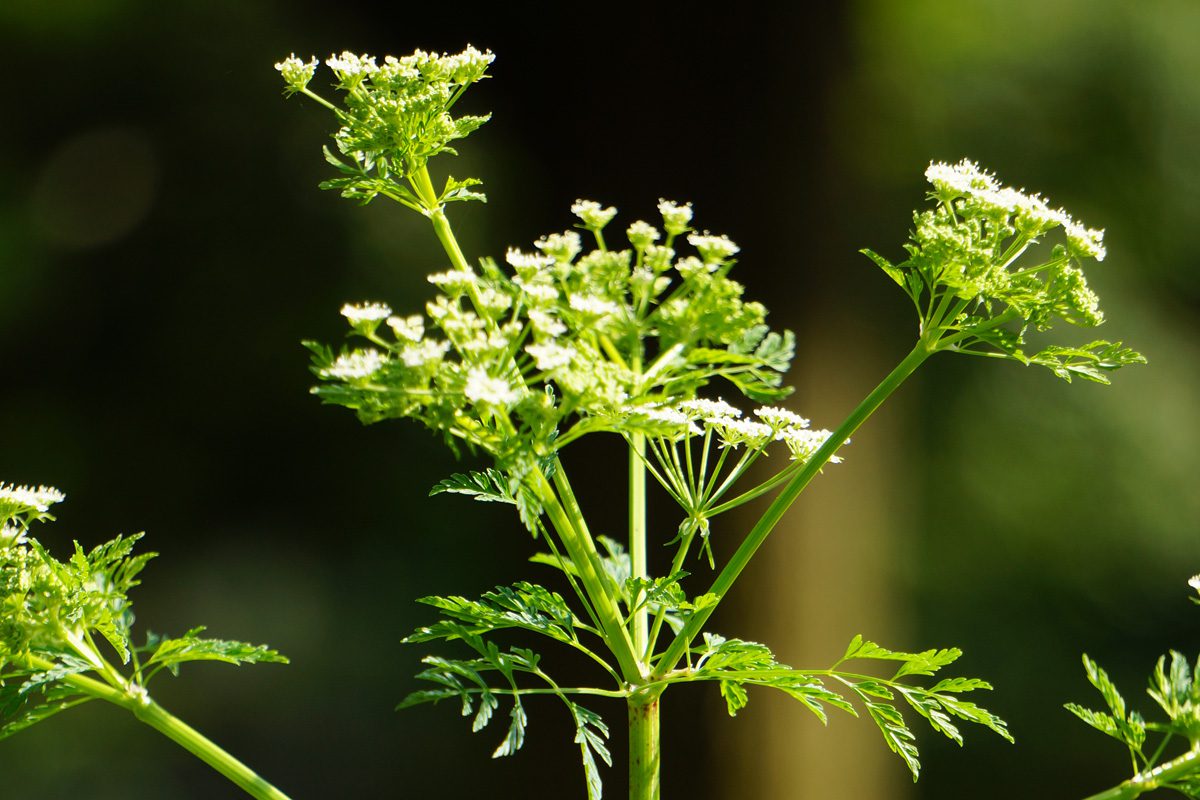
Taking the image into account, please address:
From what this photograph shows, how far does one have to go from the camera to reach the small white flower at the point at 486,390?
1069 millimetres

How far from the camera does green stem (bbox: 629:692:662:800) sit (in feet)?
4.59

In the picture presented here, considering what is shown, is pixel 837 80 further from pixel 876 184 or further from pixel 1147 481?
pixel 1147 481

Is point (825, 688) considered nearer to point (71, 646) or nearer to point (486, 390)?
point (486, 390)

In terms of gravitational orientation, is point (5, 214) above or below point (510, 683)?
above

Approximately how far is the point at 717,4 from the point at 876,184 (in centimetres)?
215

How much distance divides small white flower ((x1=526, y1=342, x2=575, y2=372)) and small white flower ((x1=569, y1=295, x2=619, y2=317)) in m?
0.04

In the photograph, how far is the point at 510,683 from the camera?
56.5 inches

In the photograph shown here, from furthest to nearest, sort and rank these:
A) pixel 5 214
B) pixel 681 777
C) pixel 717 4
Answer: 1. pixel 5 214
2. pixel 717 4
3. pixel 681 777

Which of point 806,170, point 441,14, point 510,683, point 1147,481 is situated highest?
point 441,14

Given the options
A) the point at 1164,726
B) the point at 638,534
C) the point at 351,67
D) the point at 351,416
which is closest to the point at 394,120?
the point at 351,67

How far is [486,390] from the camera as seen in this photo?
42.9 inches

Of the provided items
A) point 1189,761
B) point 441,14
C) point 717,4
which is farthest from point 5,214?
point 1189,761

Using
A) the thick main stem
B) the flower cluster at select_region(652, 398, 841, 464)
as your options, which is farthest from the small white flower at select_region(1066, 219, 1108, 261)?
the thick main stem

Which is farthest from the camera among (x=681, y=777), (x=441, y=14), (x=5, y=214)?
(x=5, y=214)
